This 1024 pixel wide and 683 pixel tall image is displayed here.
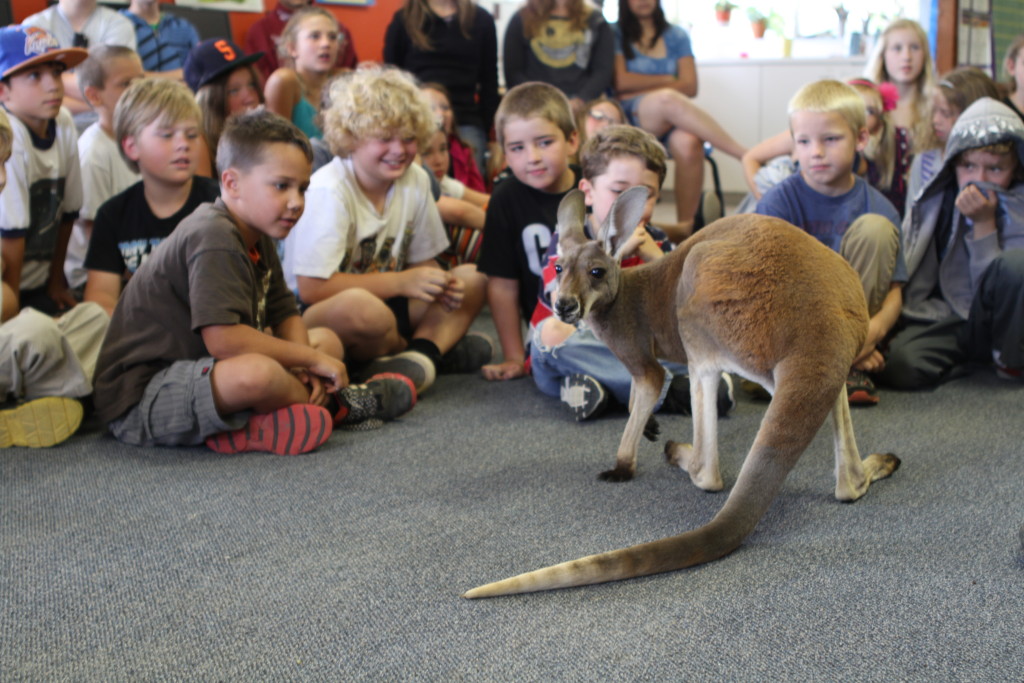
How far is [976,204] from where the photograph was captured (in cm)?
302

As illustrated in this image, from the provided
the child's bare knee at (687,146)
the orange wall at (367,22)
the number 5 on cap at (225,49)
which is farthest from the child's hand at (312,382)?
the orange wall at (367,22)

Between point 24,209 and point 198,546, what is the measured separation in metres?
1.67

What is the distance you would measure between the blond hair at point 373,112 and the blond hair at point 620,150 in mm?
708

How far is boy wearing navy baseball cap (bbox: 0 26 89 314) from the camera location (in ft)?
9.53

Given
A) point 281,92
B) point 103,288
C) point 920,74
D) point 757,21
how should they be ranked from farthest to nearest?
point 757,21
point 920,74
point 281,92
point 103,288

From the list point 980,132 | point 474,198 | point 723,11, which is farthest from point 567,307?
point 723,11

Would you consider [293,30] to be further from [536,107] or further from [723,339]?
[723,339]

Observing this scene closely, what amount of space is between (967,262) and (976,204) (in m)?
0.24

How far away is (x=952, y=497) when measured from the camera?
196cm

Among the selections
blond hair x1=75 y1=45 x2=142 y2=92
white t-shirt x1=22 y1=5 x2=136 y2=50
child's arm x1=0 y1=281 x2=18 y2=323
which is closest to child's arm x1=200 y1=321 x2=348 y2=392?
child's arm x1=0 y1=281 x2=18 y2=323

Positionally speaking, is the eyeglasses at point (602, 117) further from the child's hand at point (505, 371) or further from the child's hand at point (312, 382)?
the child's hand at point (312, 382)

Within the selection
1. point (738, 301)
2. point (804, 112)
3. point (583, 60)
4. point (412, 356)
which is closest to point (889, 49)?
point (583, 60)

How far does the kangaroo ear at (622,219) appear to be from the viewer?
6.77ft

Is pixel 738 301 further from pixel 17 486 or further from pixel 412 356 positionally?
pixel 17 486
